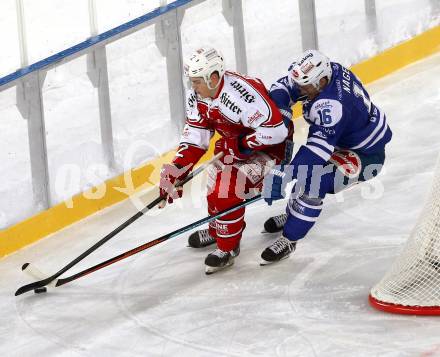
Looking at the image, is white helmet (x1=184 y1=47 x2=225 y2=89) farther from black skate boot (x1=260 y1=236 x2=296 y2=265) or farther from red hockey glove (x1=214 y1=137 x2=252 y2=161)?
black skate boot (x1=260 y1=236 x2=296 y2=265)

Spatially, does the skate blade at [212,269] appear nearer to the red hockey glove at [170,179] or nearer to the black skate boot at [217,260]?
the black skate boot at [217,260]

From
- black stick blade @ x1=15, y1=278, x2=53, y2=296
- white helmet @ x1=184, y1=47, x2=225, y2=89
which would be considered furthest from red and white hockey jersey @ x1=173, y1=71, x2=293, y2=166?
black stick blade @ x1=15, y1=278, x2=53, y2=296

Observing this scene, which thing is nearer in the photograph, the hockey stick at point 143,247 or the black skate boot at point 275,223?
the hockey stick at point 143,247

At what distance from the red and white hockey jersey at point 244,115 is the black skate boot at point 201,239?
57 cm

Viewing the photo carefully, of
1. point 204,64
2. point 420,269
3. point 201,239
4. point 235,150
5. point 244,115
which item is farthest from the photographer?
point 201,239

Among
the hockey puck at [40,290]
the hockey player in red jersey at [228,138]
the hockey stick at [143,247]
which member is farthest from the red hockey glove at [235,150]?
the hockey puck at [40,290]

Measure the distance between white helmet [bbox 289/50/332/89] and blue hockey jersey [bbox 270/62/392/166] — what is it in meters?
0.06

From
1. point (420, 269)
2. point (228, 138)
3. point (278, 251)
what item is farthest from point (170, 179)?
point (420, 269)

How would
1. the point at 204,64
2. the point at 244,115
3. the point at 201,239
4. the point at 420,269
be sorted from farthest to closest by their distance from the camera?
the point at 201,239 → the point at 244,115 → the point at 204,64 → the point at 420,269

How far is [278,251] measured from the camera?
4723 millimetres

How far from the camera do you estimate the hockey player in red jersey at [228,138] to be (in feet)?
14.8

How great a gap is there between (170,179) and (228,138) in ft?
1.03

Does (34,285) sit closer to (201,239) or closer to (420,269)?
(201,239)

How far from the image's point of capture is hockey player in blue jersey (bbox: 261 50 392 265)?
177 inches
